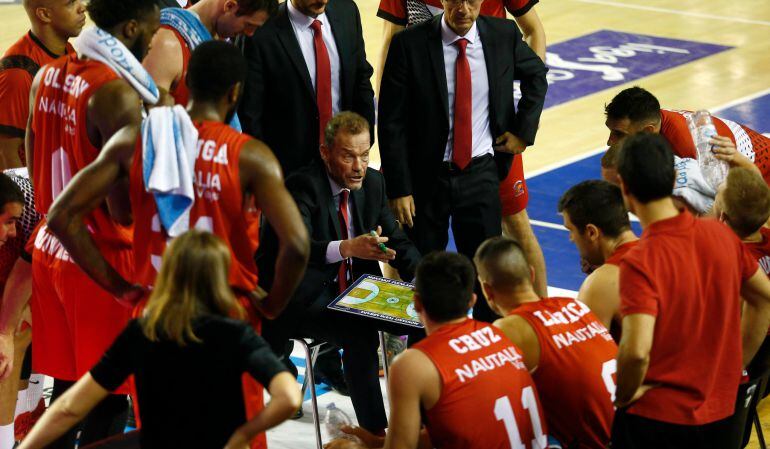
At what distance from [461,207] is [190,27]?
6.29 feet

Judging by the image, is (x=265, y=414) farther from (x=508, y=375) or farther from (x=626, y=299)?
(x=626, y=299)

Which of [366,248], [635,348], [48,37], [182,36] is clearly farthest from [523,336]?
[48,37]

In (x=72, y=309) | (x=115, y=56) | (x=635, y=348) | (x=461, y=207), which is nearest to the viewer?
(x=635, y=348)

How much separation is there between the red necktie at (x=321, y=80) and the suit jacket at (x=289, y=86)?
0.15 ft

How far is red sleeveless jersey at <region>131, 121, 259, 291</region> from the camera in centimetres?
440

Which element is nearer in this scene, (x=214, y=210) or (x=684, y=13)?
(x=214, y=210)

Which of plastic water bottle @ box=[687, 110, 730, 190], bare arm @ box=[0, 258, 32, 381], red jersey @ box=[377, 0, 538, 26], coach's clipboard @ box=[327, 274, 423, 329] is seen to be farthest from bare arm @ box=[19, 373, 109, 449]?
red jersey @ box=[377, 0, 538, 26]

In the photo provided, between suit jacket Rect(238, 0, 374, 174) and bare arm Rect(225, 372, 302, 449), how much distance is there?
2861 millimetres

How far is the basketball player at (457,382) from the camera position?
13.5ft

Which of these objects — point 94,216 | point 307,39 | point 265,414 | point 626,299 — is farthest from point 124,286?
point 307,39

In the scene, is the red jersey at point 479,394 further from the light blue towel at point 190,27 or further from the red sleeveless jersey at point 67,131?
the light blue towel at point 190,27

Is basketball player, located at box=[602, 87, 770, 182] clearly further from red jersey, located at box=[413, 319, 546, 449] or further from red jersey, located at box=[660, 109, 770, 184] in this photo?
red jersey, located at box=[413, 319, 546, 449]

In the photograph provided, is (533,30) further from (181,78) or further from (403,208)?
(181,78)

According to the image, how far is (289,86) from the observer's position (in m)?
6.54
